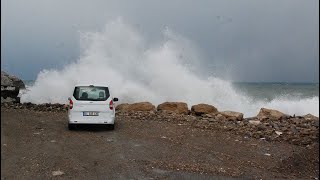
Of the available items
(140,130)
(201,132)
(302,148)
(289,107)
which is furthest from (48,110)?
(289,107)

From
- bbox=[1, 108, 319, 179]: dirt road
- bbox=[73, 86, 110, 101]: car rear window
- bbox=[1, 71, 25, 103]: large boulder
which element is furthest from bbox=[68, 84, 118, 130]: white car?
bbox=[1, 71, 25, 103]: large boulder

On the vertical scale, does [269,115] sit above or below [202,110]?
below

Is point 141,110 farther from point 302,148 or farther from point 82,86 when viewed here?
point 302,148

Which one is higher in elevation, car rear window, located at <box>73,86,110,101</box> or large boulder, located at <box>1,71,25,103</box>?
large boulder, located at <box>1,71,25,103</box>

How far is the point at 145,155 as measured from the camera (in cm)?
1182

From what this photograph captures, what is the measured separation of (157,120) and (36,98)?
20.8 meters

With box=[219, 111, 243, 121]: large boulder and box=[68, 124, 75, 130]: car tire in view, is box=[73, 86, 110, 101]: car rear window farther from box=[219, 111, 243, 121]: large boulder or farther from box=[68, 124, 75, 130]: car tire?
box=[219, 111, 243, 121]: large boulder

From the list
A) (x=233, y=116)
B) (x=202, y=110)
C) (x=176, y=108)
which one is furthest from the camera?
(x=176, y=108)

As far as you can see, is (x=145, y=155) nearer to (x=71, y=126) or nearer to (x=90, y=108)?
(x=90, y=108)

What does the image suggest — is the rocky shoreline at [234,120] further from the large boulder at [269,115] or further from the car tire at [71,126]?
the car tire at [71,126]

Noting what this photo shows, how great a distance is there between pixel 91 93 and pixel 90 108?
705 mm

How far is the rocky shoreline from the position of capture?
15.8 meters

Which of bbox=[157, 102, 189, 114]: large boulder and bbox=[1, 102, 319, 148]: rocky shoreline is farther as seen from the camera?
bbox=[157, 102, 189, 114]: large boulder

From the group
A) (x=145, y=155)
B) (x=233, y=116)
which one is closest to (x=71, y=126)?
(x=145, y=155)
